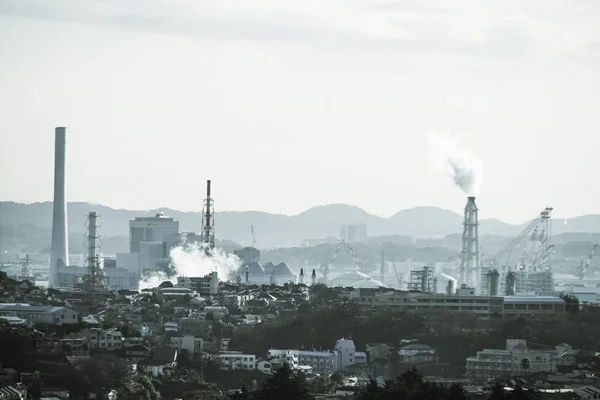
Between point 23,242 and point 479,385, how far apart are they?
82.3 m

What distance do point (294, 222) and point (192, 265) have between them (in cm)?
8408

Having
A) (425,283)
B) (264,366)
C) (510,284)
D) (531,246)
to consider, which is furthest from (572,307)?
(531,246)

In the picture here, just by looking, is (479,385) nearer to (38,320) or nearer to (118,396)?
(118,396)

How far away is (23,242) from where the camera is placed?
118 meters

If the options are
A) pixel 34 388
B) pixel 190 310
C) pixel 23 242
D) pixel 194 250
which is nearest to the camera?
pixel 34 388

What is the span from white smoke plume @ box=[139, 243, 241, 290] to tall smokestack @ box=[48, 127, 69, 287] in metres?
3.43

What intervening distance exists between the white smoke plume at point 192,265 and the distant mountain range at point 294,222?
18869 millimetres

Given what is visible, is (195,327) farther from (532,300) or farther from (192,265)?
(192,265)

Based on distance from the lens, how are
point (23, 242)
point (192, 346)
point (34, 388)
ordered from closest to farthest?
1. point (34, 388)
2. point (192, 346)
3. point (23, 242)

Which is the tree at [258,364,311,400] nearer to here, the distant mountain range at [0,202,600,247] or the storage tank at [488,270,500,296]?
the storage tank at [488,270,500,296]

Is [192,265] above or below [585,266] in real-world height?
below

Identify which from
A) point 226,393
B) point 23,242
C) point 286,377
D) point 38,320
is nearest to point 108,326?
point 38,320

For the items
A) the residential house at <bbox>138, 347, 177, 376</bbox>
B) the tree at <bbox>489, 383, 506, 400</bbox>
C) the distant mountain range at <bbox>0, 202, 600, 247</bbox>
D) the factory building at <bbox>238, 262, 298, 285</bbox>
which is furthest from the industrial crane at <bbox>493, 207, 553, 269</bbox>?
the tree at <bbox>489, 383, 506, 400</bbox>

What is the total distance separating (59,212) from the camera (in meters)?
78.4
